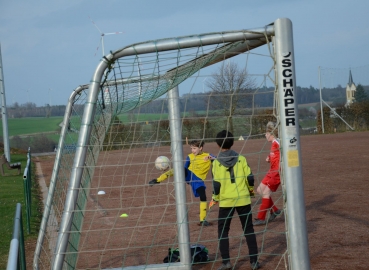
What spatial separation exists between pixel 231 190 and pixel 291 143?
240 cm

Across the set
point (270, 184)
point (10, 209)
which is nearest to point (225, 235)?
point (270, 184)

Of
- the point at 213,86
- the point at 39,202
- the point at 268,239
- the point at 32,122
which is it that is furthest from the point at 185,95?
the point at 32,122

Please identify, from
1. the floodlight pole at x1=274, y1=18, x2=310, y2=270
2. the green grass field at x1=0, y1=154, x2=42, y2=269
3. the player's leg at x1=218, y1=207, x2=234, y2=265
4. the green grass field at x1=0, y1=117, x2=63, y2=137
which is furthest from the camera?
the green grass field at x1=0, y1=117, x2=63, y2=137

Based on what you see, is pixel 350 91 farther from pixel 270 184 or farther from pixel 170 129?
pixel 170 129

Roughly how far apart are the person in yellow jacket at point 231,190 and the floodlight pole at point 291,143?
215 cm

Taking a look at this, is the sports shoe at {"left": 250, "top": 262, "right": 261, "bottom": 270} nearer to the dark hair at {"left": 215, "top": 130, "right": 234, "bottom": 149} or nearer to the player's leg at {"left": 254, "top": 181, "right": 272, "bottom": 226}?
the dark hair at {"left": 215, "top": 130, "right": 234, "bottom": 149}

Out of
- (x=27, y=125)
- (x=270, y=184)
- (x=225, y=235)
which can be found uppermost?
(x=27, y=125)

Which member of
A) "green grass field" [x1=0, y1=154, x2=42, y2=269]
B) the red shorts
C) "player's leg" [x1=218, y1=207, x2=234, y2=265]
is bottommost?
"green grass field" [x1=0, y1=154, x2=42, y2=269]

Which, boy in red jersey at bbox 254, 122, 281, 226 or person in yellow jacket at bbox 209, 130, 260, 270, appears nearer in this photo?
person in yellow jacket at bbox 209, 130, 260, 270

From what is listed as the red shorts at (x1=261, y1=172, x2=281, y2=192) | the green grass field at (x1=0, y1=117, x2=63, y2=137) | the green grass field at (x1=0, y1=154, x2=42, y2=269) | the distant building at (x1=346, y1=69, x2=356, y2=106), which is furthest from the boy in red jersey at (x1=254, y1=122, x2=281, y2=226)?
the green grass field at (x1=0, y1=117, x2=63, y2=137)

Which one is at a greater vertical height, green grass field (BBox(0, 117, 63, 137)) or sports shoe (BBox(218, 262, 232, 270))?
green grass field (BBox(0, 117, 63, 137))

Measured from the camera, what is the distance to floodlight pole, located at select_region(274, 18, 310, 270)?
407 cm

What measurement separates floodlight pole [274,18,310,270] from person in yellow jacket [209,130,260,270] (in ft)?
7.04

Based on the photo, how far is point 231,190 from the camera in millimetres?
6410
